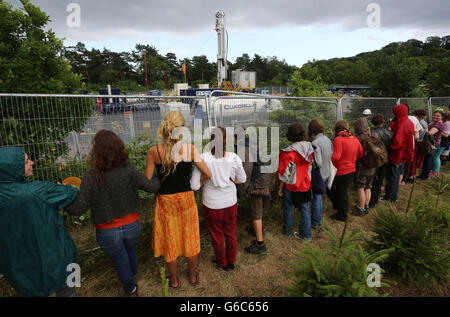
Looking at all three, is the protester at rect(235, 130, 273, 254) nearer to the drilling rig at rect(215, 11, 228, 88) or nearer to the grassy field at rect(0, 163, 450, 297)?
the grassy field at rect(0, 163, 450, 297)

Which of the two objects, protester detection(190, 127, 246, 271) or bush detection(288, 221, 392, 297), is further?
protester detection(190, 127, 246, 271)

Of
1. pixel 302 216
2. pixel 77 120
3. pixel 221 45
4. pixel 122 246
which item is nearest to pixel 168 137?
pixel 122 246

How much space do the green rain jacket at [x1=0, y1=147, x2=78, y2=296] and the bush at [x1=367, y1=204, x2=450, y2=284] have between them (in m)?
3.09

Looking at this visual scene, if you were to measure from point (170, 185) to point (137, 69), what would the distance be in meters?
82.7

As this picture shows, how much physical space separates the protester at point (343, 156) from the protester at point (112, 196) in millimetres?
2887

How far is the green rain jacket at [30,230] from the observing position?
5.43 ft

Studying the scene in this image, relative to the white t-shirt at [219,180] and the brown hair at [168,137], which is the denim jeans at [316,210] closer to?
the white t-shirt at [219,180]

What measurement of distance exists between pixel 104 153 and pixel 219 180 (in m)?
1.17

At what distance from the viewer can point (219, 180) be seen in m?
2.61

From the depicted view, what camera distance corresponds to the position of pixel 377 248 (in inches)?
113

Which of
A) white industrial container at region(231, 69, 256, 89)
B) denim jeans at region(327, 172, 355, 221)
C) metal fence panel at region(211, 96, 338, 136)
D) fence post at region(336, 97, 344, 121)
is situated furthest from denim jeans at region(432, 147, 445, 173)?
white industrial container at region(231, 69, 256, 89)

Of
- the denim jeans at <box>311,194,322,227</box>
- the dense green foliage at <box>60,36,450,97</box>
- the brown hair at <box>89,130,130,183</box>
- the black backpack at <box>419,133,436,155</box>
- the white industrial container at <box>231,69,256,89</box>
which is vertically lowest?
the denim jeans at <box>311,194,322,227</box>

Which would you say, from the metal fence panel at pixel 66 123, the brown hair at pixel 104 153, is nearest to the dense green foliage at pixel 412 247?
the brown hair at pixel 104 153

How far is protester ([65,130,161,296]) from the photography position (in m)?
1.97
